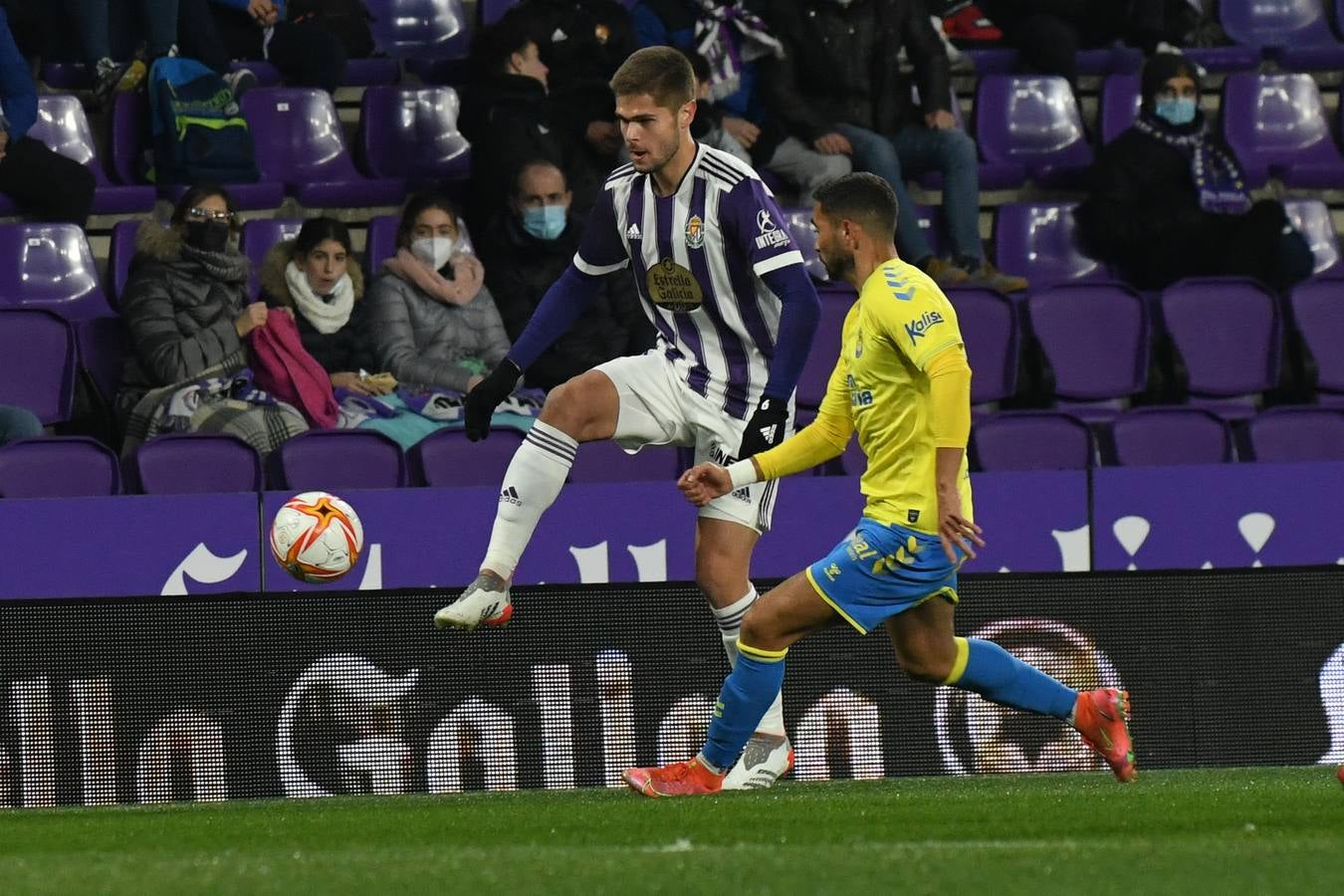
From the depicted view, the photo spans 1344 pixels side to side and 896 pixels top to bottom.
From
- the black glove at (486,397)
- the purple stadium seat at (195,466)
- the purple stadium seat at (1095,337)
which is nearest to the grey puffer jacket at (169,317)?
the purple stadium seat at (195,466)

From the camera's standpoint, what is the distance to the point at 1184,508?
29.4 feet

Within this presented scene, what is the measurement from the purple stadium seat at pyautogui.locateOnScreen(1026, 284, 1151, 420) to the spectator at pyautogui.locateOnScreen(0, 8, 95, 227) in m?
4.67

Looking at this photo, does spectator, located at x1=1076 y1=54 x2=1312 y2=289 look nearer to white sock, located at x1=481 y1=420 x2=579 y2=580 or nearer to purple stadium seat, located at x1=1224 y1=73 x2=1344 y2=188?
purple stadium seat, located at x1=1224 y1=73 x2=1344 y2=188

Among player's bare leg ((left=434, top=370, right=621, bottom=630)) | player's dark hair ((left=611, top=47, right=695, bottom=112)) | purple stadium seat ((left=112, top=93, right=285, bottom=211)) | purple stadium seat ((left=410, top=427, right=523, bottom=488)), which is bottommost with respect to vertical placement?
purple stadium seat ((left=410, top=427, right=523, bottom=488))

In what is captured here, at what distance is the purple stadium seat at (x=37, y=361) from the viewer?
9672 millimetres

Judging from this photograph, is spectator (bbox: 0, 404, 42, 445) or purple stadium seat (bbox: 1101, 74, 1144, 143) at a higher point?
purple stadium seat (bbox: 1101, 74, 1144, 143)

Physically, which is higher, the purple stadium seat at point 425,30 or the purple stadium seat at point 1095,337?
the purple stadium seat at point 425,30

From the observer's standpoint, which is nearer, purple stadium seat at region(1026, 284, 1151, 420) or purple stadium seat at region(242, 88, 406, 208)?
purple stadium seat at region(1026, 284, 1151, 420)

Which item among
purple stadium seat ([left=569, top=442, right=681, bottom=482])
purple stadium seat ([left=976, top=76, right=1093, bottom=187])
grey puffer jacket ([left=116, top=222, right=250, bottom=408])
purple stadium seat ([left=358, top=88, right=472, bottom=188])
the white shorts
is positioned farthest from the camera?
purple stadium seat ([left=976, top=76, right=1093, bottom=187])

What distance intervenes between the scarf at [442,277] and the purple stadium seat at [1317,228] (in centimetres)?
473

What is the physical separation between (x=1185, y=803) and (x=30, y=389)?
5834 millimetres

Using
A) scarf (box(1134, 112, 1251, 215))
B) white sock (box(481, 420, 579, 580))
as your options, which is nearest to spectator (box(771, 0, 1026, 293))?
scarf (box(1134, 112, 1251, 215))

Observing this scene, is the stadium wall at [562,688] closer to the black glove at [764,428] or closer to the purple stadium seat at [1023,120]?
the black glove at [764,428]

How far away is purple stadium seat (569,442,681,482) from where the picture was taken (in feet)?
31.3
